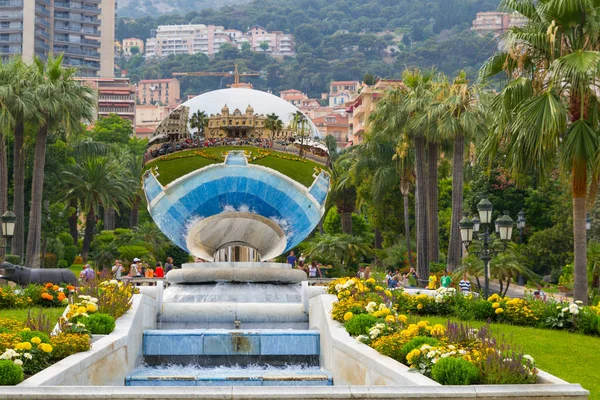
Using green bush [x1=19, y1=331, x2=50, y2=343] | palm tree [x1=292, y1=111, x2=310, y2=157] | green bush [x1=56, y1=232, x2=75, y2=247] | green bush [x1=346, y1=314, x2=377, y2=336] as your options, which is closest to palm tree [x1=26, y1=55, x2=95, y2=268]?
palm tree [x1=292, y1=111, x2=310, y2=157]

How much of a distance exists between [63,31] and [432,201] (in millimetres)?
131992

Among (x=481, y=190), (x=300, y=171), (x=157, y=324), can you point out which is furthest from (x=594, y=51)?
(x=481, y=190)

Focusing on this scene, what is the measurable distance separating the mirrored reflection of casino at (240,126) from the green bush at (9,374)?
1235cm

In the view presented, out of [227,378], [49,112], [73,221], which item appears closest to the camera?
[227,378]

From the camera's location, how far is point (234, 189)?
23484 millimetres

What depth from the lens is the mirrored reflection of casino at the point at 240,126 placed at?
2336 cm

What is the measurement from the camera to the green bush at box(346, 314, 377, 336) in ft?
51.8

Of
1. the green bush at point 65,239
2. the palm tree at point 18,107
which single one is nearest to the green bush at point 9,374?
the palm tree at point 18,107

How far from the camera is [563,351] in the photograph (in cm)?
1623

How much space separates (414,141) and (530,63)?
20869 mm

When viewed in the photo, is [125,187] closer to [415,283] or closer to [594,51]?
[415,283]

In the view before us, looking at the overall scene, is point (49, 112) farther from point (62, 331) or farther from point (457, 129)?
point (62, 331)

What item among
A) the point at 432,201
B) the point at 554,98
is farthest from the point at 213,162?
the point at 432,201

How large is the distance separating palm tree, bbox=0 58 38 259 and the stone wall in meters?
22.8
